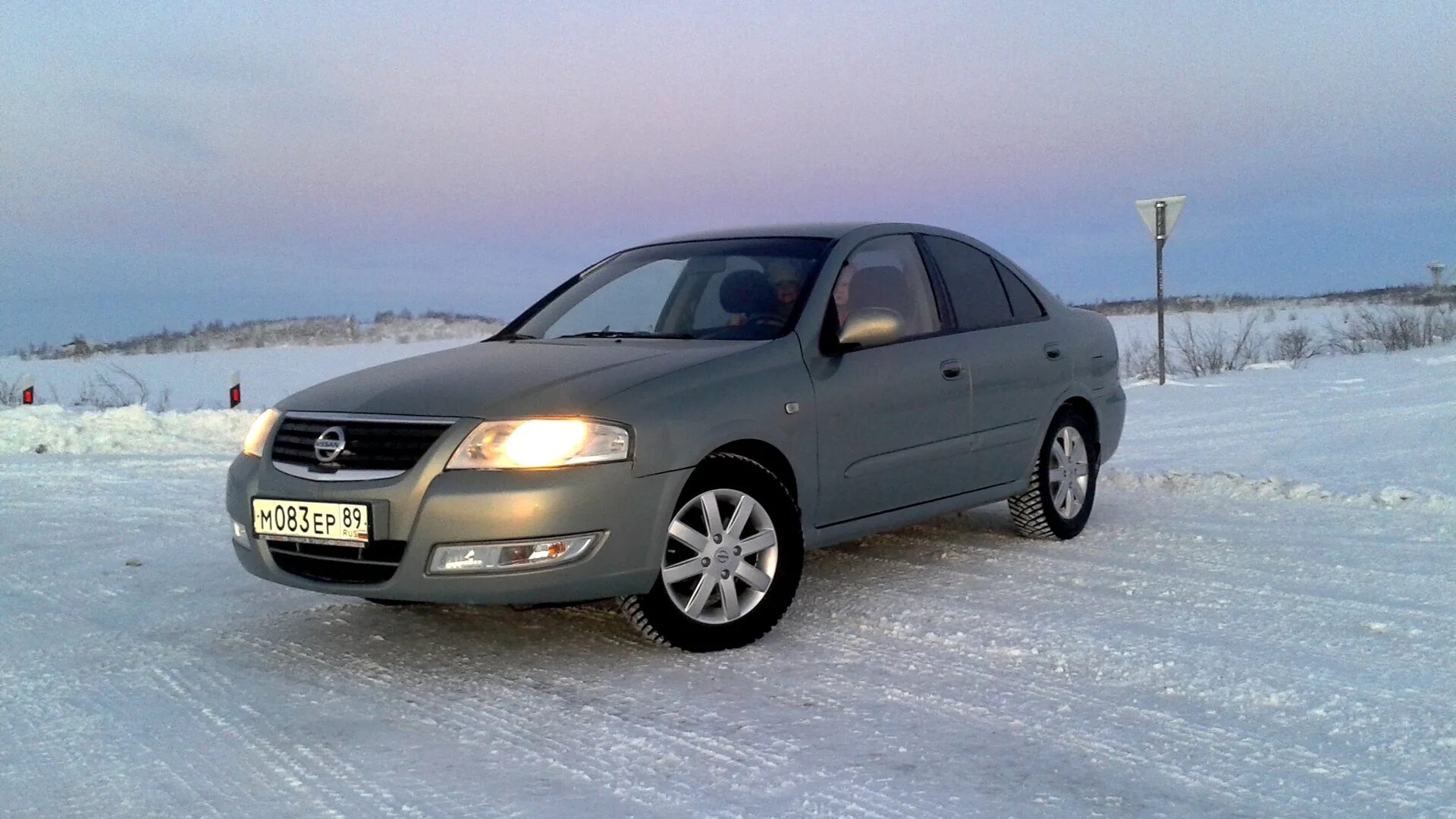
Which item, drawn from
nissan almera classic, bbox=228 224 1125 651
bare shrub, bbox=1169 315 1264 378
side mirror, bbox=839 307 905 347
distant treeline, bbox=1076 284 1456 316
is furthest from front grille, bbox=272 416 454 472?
distant treeline, bbox=1076 284 1456 316

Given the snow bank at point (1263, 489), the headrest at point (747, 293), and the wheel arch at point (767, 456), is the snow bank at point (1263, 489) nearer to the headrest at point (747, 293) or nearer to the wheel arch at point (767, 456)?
the headrest at point (747, 293)

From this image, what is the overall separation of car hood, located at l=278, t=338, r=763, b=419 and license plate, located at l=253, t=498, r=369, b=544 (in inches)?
→ 14.4

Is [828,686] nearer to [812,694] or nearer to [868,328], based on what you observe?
[812,694]

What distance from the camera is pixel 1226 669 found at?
4.26 metres

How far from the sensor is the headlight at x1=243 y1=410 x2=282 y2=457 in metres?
4.82

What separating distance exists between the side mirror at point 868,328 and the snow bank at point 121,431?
781cm

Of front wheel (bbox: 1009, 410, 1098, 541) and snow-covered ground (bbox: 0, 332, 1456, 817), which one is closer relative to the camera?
snow-covered ground (bbox: 0, 332, 1456, 817)

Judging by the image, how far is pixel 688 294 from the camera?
5.80 metres

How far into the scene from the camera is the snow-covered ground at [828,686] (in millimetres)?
3281

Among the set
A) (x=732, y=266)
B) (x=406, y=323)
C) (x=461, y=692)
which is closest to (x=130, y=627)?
(x=461, y=692)

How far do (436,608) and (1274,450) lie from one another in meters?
7.24

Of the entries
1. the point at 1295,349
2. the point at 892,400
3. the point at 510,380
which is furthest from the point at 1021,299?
the point at 1295,349

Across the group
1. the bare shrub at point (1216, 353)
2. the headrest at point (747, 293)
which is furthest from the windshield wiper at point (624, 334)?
the bare shrub at point (1216, 353)

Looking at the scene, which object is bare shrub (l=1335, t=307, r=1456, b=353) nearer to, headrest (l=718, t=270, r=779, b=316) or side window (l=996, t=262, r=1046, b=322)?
side window (l=996, t=262, r=1046, b=322)
